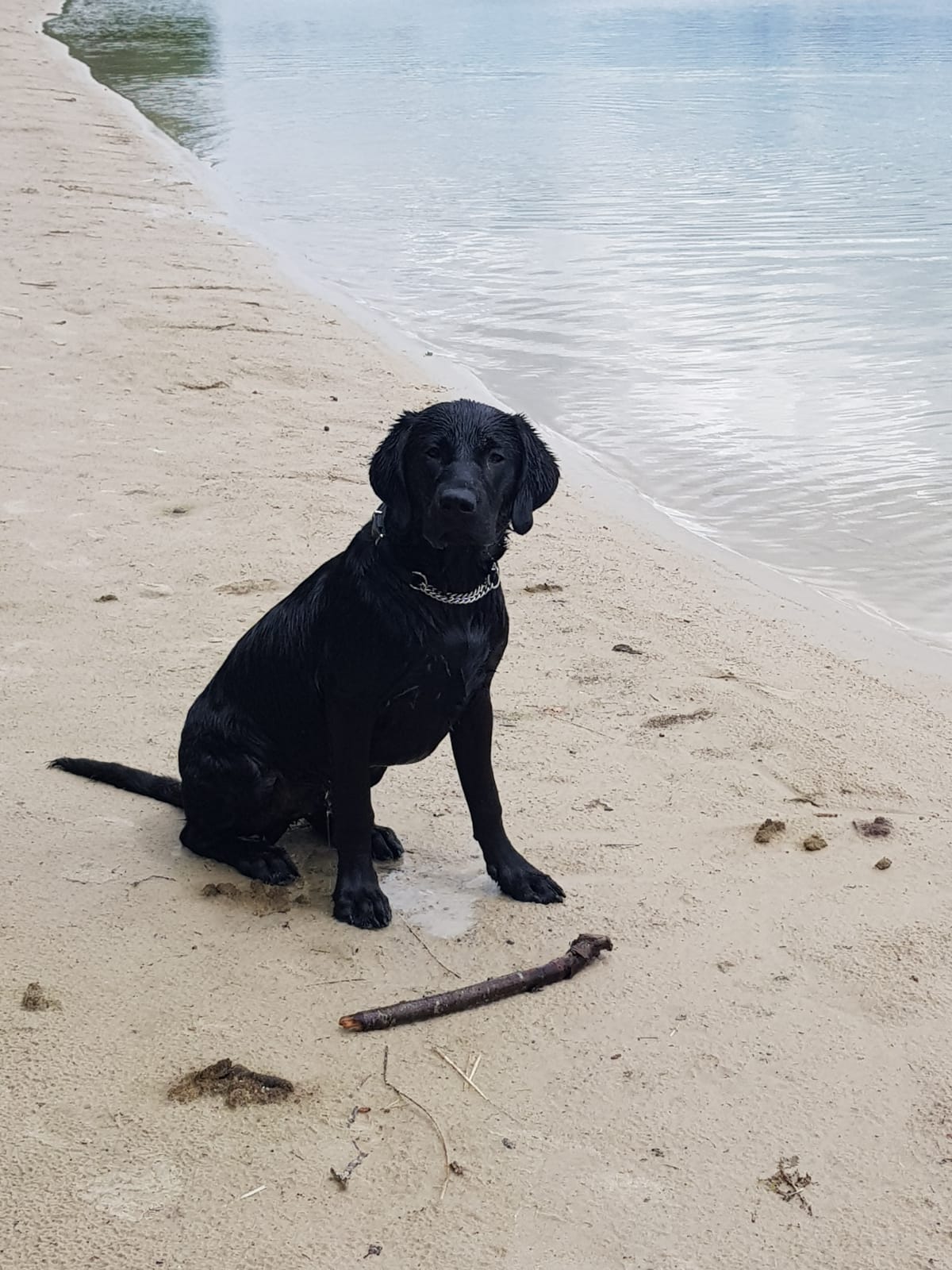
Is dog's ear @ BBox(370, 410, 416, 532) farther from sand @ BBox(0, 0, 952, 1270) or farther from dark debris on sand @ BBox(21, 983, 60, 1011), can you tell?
dark debris on sand @ BBox(21, 983, 60, 1011)

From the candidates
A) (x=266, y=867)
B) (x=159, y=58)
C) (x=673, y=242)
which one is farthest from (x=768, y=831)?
(x=159, y=58)

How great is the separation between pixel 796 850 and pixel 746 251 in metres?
9.89

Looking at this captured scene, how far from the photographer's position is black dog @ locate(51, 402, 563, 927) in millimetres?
3086

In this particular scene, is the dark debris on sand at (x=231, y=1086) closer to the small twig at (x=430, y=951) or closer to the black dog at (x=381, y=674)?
the small twig at (x=430, y=951)

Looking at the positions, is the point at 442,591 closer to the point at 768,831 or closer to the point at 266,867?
the point at 266,867

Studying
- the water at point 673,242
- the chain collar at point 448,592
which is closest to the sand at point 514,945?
the chain collar at point 448,592

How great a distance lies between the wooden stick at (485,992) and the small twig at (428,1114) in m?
0.08

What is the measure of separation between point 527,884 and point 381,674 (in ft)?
2.38

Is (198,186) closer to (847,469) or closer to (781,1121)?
(847,469)

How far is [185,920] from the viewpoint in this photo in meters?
3.26

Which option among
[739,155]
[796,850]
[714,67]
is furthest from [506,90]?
[796,850]

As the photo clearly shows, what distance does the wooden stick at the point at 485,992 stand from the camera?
2.89 metres

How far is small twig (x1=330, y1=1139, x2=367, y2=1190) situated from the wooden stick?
40 cm

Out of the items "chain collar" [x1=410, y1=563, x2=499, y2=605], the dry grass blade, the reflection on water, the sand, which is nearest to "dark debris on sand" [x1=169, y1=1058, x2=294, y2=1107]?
the sand
